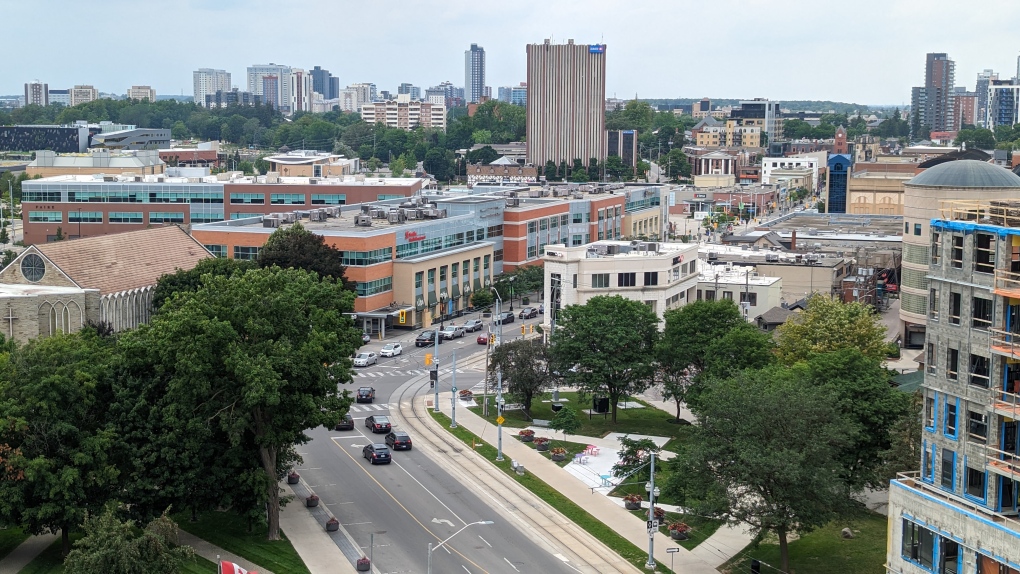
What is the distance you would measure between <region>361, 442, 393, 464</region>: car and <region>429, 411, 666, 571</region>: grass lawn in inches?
221

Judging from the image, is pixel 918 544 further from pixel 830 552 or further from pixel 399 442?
pixel 399 442

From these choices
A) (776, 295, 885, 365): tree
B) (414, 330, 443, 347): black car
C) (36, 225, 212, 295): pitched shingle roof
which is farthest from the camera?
(414, 330, 443, 347): black car

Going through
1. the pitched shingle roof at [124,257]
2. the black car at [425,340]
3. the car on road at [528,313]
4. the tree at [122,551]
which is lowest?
the black car at [425,340]

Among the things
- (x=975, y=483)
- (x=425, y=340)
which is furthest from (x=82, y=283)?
(x=975, y=483)

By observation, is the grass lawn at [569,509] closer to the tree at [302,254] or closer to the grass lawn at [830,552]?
the grass lawn at [830,552]

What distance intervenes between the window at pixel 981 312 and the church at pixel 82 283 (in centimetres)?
5762

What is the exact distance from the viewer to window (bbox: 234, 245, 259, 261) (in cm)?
12162

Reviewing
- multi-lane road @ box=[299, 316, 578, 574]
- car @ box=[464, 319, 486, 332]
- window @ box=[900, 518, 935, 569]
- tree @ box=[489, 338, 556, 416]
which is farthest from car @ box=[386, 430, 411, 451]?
car @ box=[464, 319, 486, 332]

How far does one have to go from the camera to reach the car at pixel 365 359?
101 meters

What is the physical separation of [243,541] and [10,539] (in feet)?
35.4

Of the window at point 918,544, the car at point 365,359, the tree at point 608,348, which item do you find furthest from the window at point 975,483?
the car at point 365,359

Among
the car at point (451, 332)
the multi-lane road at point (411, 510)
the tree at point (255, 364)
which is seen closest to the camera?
the multi-lane road at point (411, 510)

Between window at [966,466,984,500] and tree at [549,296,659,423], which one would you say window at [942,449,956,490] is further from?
tree at [549,296,659,423]

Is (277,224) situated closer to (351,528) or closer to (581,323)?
(581,323)
